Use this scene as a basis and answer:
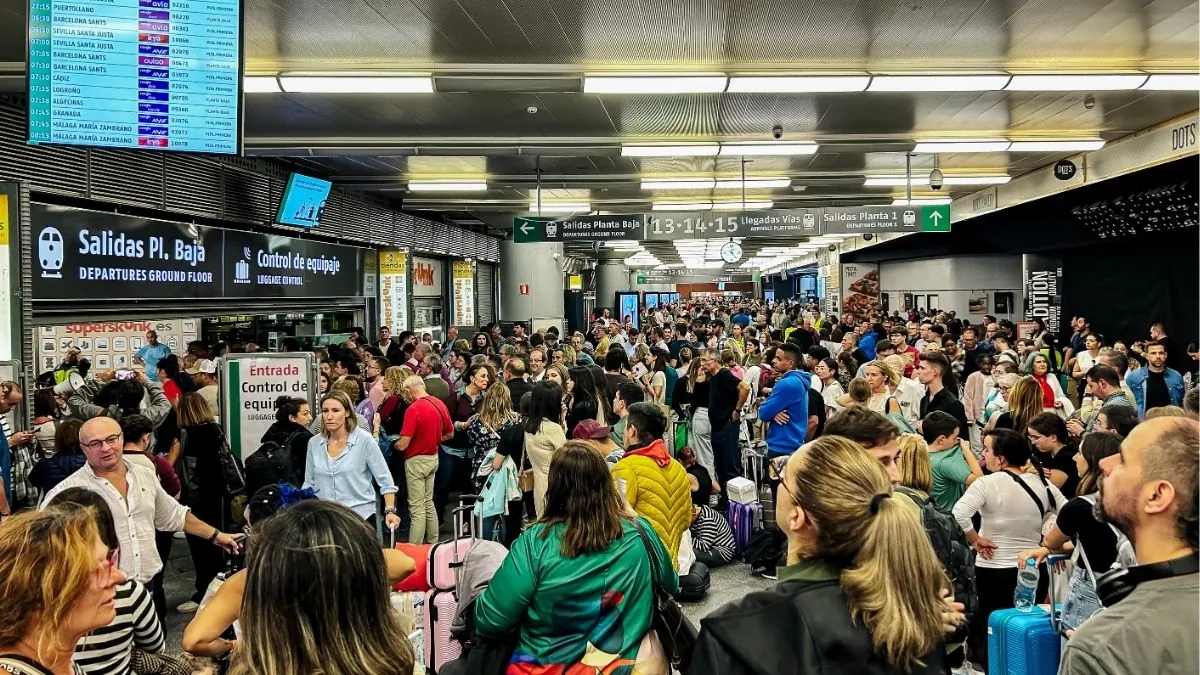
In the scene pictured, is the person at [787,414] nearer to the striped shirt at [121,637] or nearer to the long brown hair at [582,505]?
the long brown hair at [582,505]

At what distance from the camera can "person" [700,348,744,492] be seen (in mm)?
8523

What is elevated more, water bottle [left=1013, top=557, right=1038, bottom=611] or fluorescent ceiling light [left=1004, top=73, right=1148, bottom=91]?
fluorescent ceiling light [left=1004, top=73, right=1148, bottom=91]

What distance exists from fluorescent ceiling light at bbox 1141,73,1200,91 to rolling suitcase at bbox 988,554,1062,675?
6.55 metres

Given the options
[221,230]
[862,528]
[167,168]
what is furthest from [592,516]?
[221,230]

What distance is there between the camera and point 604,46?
7.58 metres

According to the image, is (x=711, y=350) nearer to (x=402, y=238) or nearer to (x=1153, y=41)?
(x=1153, y=41)

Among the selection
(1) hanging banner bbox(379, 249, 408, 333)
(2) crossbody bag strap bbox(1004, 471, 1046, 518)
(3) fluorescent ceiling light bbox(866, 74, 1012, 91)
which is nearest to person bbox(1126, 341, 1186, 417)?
(3) fluorescent ceiling light bbox(866, 74, 1012, 91)

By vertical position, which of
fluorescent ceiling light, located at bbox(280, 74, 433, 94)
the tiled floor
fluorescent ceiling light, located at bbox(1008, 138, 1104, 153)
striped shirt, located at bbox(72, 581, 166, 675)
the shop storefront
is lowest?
the tiled floor

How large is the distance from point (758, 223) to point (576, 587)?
11.9m

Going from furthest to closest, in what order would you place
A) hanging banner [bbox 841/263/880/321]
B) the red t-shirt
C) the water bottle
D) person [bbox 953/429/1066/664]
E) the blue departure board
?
hanging banner [bbox 841/263/880/321], the red t-shirt, the blue departure board, person [bbox 953/429/1066/664], the water bottle

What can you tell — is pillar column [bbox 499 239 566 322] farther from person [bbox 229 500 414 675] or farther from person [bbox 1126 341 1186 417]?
person [bbox 229 500 414 675]

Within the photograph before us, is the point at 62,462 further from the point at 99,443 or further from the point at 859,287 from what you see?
the point at 859,287

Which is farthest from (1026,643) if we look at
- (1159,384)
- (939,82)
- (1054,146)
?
(1054,146)

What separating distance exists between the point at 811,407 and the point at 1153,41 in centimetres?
432
